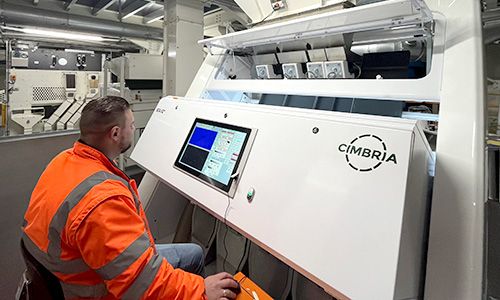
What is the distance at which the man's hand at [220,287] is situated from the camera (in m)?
1.00

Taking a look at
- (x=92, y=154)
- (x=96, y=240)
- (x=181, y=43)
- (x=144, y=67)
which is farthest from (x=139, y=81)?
(x=96, y=240)

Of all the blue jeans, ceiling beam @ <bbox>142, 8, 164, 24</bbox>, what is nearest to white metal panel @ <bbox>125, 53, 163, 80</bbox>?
ceiling beam @ <bbox>142, 8, 164, 24</bbox>

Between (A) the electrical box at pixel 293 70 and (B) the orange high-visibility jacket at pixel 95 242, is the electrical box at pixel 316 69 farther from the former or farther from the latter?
(B) the orange high-visibility jacket at pixel 95 242

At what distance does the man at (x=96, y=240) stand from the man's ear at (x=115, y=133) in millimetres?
86

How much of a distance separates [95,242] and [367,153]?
0.79 m

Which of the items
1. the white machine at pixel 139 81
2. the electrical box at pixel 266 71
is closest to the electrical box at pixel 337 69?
the electrical box at pixel 266 71

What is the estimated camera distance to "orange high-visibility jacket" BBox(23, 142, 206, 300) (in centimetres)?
86

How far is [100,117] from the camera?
1.12 m

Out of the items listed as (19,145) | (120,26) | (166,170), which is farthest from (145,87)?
(19,145)

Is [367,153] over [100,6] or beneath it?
beneath

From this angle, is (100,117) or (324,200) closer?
(324,200)

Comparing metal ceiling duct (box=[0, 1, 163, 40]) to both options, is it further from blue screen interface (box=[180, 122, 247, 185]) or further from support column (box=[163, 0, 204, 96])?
blue screen interface (box=[180, 122, 247, 185])

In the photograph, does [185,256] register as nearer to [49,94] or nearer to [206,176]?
[206,176]

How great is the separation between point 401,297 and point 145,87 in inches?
172
